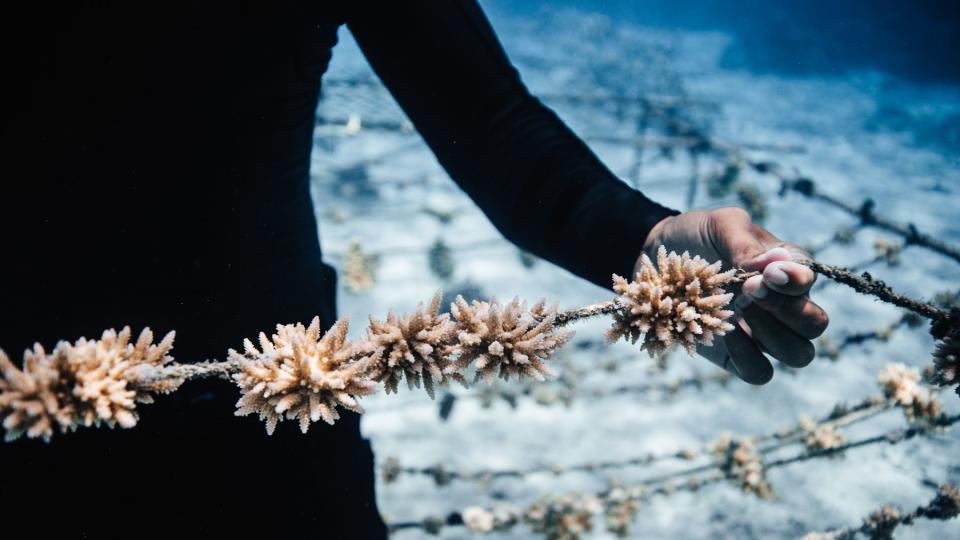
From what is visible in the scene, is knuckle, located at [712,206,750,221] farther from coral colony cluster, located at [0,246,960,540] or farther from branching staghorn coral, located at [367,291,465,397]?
branching staghorn coral, located at [367,291,465,397]

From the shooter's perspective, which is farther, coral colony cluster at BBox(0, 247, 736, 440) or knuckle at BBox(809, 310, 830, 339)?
knuckle at BBox(809, 310, 830, 339)

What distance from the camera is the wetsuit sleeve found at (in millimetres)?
1619

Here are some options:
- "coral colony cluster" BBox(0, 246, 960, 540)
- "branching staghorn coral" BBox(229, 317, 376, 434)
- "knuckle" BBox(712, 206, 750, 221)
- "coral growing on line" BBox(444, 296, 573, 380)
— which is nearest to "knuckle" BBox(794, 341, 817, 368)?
"coral colony cluster" BBox(0, 246, 960, 540)

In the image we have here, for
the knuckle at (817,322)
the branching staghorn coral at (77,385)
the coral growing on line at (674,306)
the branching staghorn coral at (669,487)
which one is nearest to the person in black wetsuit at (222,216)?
the knuckle at (817,322)

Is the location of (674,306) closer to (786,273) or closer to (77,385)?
(786,273)

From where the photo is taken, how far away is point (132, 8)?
1.14 metres

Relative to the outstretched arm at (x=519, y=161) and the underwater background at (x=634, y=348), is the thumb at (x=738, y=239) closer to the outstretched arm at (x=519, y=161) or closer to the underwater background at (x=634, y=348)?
the outstretched arm at (x=519, y=161)

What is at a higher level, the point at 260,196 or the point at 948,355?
the point at 260,196

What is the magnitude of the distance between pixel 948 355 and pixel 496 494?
4030 millimetres

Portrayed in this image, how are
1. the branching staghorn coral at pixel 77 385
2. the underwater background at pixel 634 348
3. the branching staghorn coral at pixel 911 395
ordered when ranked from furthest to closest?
1. the underwater background at pixel 634 348
2. the branching staghorn coral at pixel 911 395
3. the branching staghorn coral at pixel 77 385

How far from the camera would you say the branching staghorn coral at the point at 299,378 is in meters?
1.14

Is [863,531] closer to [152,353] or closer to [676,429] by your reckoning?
[676,429]

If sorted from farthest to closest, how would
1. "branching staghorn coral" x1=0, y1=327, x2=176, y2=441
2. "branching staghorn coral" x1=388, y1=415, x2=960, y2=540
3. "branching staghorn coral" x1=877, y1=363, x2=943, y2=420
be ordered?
"branching staghorn coral" x1=388, y1=415, x2=960, y2=540
"branching staghorn coral" x1=877, y1=363, x2=943, y2=420
"branching staghorn coral" x1=0, y1=327, x2=176, y2=441

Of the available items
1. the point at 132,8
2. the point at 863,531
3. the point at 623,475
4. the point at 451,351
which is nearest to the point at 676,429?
the point at 623,475
